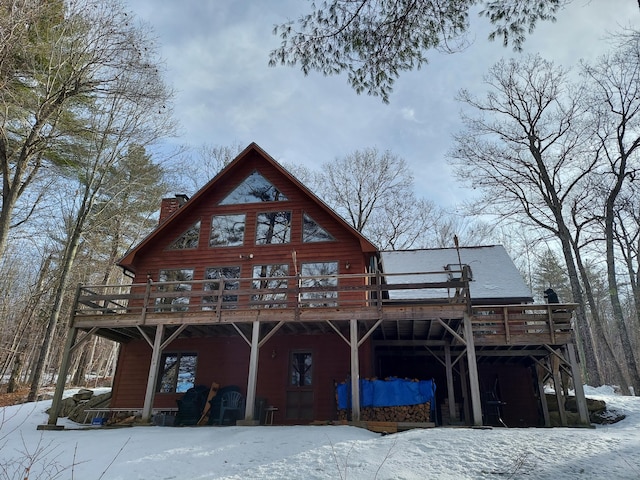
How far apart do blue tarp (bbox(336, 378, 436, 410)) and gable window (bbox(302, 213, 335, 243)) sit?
478cm

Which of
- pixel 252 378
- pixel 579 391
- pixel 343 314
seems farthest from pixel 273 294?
pixel 579 391

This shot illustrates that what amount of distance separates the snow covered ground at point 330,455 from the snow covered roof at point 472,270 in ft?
24.2

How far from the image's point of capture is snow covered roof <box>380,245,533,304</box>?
Answer: 14.7 m

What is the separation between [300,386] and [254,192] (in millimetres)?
6581

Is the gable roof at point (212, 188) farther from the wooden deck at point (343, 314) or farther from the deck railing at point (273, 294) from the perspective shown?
the wooden deck at point (343, 314)

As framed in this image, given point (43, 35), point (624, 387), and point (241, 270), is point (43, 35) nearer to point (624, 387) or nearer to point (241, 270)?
point (241, 270)

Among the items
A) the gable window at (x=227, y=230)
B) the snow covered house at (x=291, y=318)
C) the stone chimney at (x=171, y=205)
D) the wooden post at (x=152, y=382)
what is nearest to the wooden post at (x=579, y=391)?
the snow covered house at (x=291, y=318)

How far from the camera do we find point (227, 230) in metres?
14.6

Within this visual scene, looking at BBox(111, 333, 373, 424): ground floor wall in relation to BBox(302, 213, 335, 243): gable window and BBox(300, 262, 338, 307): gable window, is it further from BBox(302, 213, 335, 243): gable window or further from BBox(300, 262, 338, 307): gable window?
BBox(302, 213, 335, 243): gable window

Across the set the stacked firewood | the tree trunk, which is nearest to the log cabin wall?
the stacked firewood

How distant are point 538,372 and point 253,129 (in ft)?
39.5

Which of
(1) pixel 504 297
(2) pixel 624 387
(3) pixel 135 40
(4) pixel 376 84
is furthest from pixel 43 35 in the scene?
(2) pixel 624 387

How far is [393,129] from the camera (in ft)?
43.3

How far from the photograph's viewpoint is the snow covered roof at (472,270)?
14.7 metres
